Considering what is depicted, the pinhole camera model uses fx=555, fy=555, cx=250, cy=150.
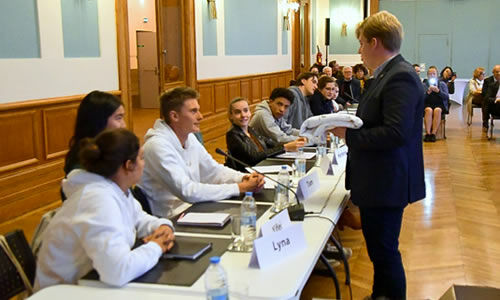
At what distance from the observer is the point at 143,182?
2865mm

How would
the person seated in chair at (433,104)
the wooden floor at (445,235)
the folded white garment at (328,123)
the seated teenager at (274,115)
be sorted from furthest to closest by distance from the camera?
1. the person seated in chair at (433,104)
2. the seated teenager at (274,115)
3. the wooden floor at (445,235)
4. the folded white garment at (328,123)

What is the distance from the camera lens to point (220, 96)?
9391mm

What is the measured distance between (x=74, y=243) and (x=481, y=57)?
16.2 metres

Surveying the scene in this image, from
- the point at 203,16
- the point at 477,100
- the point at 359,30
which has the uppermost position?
the point at 203,16

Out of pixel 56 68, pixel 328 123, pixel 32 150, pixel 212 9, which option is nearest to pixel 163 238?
pixel 328 123

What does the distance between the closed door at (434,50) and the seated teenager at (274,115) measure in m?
12.6

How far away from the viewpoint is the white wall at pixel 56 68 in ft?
15.6

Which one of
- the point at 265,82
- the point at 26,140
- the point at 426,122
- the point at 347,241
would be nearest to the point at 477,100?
the point at 426,122

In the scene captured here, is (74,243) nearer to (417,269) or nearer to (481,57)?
(417,269)

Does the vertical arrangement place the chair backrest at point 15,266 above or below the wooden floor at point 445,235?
above

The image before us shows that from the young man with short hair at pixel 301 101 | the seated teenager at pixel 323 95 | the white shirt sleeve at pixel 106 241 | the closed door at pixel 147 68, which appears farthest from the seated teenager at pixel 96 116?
the closed door at pixel 147 68

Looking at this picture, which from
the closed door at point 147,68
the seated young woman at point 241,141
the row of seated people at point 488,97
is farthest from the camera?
the closed door at point 147,68

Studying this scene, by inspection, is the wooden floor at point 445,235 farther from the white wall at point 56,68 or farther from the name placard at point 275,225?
the name placard at point 275,225

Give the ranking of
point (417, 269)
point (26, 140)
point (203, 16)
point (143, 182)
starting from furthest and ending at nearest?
1. point (203, 16)
2. point (26, 140)
3. point (417, 269)
4. point (143, 182)
